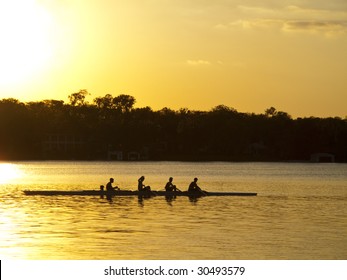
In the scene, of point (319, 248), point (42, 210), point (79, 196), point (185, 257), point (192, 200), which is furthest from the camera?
point (79, 196)

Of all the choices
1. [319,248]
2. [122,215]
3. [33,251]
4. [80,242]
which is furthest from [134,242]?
[122,215]

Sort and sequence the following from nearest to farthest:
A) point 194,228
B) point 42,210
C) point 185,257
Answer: point 185,257
point 194,228
point 42,210

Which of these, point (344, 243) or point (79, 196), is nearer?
point (344, 243)

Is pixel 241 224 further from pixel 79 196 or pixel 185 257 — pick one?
pixel 79 196

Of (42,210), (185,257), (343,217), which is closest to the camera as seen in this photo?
(185,257)

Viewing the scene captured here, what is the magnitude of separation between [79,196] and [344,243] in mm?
33349

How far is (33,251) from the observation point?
35812 mm

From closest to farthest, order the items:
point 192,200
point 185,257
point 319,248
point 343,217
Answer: point 185,257 → point 319,248 → point 343,217 → point 192,200

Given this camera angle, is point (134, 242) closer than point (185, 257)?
No

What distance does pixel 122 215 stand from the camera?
174 feet

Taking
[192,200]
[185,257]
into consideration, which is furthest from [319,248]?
[192,200]

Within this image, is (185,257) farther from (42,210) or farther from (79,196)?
(79,196)

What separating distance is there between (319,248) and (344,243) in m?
1.93

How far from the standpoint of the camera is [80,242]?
39.1 metres
